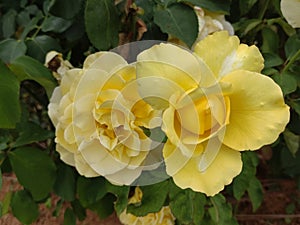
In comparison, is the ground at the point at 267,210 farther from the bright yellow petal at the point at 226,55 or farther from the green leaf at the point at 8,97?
the bright yellow petal at the point at 226,55

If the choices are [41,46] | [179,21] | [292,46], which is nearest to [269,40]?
[292,46]

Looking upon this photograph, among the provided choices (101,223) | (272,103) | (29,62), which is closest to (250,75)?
(272,103)

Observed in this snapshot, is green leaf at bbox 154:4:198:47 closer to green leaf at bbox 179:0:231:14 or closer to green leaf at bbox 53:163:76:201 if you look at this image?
green leaf at bbox 179:0:231:14

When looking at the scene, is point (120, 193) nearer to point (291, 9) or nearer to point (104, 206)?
point (104, 206)

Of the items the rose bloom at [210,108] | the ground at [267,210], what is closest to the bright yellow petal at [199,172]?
the rose bloom at [210,108]

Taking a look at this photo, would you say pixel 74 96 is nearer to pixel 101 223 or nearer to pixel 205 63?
pixel 205 63
